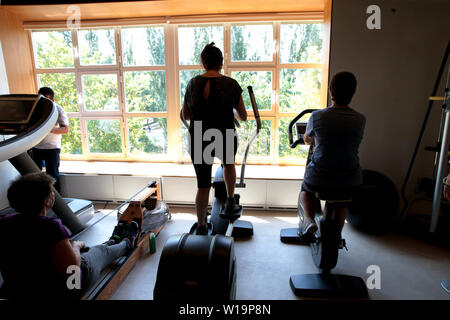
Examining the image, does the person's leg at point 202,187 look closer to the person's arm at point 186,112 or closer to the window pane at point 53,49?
the person's arm at point 186,112

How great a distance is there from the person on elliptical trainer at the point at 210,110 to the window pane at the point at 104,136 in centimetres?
279

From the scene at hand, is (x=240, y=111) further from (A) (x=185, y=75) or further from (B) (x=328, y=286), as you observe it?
(A) (x=185, y=75)

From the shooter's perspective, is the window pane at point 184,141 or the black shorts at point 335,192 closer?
the black shorts at point 335,192

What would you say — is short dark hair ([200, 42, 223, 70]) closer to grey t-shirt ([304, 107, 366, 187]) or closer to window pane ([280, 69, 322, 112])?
grey t-shirt ([304, 107, 366, 187])

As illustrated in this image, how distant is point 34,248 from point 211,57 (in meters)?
1.66

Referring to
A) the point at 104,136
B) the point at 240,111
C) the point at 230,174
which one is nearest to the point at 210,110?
the point at 240,111

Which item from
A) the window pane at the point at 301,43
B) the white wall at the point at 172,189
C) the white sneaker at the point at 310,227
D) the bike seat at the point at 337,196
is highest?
the window pane at the point at 301,43

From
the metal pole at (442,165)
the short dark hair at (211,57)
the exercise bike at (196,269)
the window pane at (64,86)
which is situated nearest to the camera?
the exercise bike at (196,269)

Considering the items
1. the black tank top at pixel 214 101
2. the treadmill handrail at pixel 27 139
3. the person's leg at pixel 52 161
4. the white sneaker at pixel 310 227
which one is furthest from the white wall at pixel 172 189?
the treadmill handrail at pixel 27 139

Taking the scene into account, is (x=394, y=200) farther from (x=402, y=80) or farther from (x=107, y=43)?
(x=107, y=43)

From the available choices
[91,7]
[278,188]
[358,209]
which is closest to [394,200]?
[358,209]

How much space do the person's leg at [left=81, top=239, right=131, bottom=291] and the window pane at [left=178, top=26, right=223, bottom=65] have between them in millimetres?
2967

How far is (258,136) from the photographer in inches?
179

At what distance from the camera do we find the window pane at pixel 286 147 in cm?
444
